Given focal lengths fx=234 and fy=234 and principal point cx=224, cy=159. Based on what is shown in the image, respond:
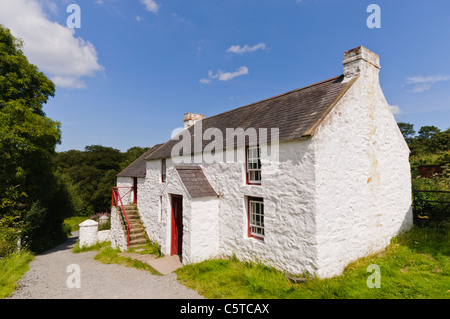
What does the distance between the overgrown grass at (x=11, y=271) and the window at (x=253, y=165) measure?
781 centimetres

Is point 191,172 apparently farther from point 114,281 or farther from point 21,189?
point 21,189

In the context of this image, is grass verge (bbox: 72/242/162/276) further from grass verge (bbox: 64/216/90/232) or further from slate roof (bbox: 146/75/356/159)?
grass verge (bbox: 64/216/90/232)

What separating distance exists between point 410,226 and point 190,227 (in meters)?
9.15

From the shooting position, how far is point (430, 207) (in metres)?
10.5

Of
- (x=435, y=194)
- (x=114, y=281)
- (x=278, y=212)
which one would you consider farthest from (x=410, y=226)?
(x=114, y=281)

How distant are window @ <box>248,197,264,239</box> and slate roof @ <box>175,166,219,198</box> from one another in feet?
5.21

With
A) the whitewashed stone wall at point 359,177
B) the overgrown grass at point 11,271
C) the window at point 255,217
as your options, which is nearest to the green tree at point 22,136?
the overgrown grass at point 11,271

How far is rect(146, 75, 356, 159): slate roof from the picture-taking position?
23.1ft

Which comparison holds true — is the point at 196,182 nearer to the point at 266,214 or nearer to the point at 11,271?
the point at 266,214

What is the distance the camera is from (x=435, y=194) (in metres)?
10.8

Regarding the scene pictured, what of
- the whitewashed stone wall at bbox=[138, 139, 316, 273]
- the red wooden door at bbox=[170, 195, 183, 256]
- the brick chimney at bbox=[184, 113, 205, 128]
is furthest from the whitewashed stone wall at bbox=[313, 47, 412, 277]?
→ the brick chimney at bbox=[184, 113, 205, 128]

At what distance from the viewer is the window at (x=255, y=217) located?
7946mm

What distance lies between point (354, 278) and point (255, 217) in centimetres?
327

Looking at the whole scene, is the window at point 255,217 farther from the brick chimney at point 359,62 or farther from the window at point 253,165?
the brick chimney at point 359,62
